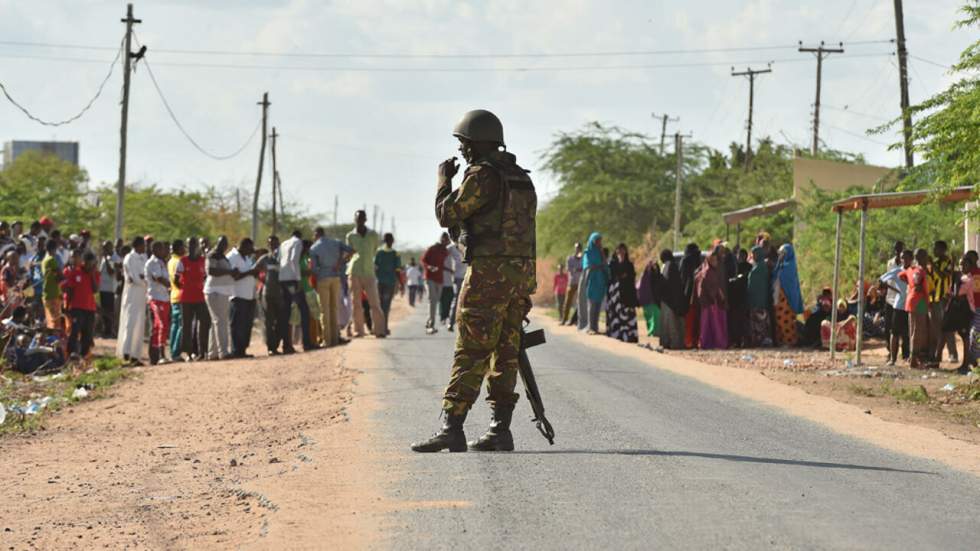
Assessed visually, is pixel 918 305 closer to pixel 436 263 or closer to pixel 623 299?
pixel 623 299

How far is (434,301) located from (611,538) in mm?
17638

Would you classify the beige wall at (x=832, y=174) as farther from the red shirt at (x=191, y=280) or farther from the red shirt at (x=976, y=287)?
the red shirt at (x=191, y=280)

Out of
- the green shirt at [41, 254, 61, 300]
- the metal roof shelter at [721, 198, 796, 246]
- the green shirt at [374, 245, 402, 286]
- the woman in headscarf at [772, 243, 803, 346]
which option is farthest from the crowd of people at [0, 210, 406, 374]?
the metal roof shelter at [721, 198, 796, 246]

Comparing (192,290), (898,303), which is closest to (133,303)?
(192,290)

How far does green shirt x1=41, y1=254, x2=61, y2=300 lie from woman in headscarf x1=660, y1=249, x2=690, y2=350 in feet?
31.6

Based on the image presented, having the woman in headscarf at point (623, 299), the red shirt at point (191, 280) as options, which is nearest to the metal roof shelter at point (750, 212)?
the woman in headscarf at point (623, 299)

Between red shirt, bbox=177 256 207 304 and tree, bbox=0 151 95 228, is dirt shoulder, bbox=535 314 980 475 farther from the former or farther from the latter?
tree, bbox=0 151 95 228

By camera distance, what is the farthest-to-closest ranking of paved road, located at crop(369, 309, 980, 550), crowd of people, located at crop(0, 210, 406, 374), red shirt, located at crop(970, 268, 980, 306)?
crowd of people, located at crop(0, 210, 406, 374)
red shirt, located at crop(970, 268, 980, 306)
paved road, located at crop(369, 309, 980, 550)

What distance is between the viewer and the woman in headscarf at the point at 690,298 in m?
22.6

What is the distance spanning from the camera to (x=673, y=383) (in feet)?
48.2

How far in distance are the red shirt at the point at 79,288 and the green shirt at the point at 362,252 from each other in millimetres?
3738

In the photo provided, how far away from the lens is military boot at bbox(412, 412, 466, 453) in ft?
27.5

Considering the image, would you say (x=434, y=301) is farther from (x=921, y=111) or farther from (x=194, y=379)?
(x=921, y=111)

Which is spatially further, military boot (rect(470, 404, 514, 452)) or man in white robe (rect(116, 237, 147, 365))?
man in white robe (rect(116, 237, 147, 365))
